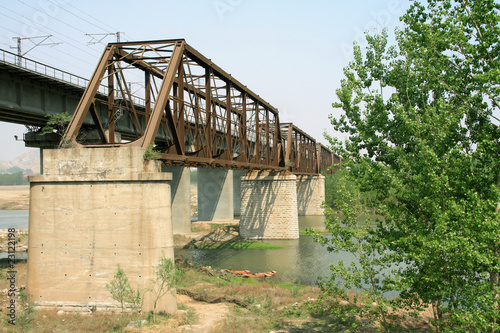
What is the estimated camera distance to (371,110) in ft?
43.7

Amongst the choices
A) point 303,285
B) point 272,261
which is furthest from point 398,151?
point 272,261

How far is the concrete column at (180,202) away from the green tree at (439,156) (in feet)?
119

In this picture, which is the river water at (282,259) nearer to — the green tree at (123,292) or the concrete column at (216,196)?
the green tree at (123,292)

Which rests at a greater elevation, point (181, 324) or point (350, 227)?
point (350, 227)

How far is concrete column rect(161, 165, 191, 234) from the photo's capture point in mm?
47938

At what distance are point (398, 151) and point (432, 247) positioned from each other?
10.3 feet

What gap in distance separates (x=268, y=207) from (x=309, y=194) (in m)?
32.7

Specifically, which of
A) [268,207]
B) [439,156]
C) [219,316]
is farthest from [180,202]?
[439,156]

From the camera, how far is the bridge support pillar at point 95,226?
49.3 ft

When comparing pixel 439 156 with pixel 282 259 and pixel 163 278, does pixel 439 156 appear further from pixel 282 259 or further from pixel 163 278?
pixel 282 259

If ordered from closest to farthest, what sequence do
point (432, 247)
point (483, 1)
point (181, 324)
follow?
1. point (432, 247)
2. point (483, 1)
3. point (181, 324)

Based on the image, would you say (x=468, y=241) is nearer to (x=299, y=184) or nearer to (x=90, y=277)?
(x=90, y=277)

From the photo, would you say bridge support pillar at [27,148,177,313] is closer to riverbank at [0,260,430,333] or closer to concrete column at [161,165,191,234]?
riverbank at [0,260,430,333]

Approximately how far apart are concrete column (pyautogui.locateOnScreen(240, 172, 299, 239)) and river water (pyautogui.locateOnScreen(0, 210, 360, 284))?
105 inches
